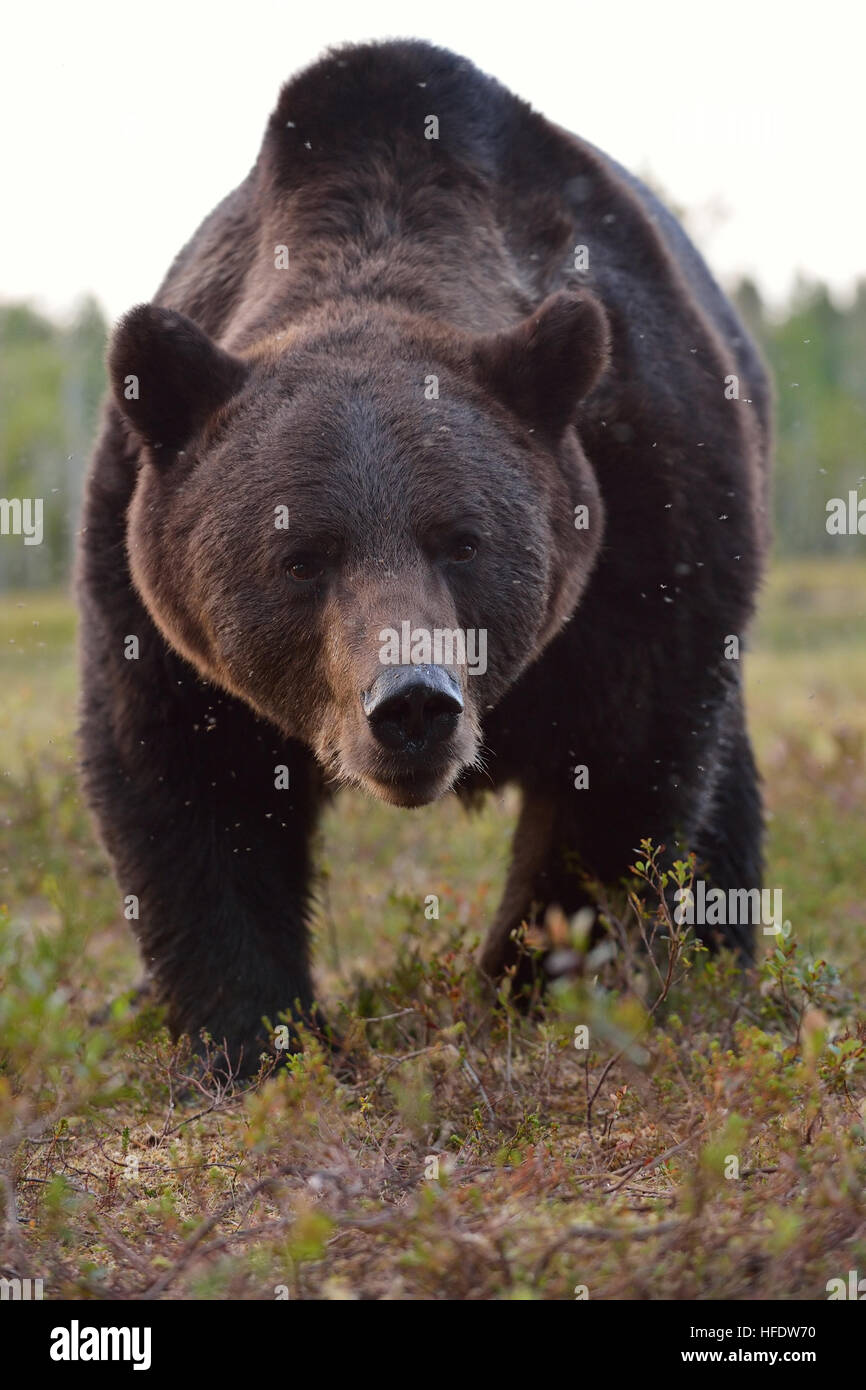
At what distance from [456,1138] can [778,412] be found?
66016mm

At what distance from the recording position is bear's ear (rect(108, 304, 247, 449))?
4480 mm

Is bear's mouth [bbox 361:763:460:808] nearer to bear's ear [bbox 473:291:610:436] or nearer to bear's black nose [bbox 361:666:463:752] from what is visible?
bear's black nose [bbox 361:666:463:752]

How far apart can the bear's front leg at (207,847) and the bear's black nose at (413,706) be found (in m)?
1.14

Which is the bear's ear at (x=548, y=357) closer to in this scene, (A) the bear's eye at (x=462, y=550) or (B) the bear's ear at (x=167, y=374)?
(A) the bear's eye at (x=462, y=550)

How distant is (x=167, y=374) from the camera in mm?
4574

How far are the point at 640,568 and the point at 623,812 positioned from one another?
0.83 m

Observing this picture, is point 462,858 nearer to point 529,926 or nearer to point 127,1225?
point 529,926

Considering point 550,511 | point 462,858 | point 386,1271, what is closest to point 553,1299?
point 386,1271

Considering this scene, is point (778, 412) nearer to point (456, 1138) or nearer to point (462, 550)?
point (462, 550)

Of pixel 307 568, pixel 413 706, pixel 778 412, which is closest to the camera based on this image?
pixel 413 706

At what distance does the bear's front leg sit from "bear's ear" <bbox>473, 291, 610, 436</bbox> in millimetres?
→ 1252

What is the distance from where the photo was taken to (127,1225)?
385cm

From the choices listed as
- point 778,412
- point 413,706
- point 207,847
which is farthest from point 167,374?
point 778,412

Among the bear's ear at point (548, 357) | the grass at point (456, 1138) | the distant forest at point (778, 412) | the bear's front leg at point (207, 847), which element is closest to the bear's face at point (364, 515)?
the bear's ear at point (548, 357)
